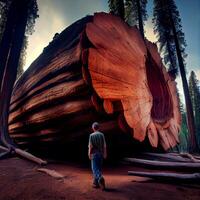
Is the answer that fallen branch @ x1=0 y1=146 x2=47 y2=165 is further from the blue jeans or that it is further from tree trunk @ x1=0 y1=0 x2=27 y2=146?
the blue jeans

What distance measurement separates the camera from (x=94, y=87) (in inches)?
134

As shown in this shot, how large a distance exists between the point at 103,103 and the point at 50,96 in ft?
4.80

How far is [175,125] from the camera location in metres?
5.92

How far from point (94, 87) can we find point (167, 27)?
49.0 ft

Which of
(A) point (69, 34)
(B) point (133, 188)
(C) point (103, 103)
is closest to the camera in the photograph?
(B) point (133, 188)

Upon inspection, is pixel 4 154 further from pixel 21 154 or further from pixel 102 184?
pixel 102 184

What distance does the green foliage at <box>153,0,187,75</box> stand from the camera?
53.2 feet

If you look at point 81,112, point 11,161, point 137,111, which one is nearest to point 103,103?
point 81,112

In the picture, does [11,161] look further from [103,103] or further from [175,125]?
[175,125]

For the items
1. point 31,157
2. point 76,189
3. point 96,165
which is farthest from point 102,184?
point 31,157

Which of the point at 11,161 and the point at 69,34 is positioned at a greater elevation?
the point at 69,34

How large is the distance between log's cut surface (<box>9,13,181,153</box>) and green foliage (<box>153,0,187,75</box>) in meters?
12.0

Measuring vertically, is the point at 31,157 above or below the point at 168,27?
below

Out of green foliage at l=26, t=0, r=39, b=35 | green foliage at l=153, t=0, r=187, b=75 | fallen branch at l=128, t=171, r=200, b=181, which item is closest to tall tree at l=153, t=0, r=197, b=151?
green foliage at l=153, t=0, r=187, b=75
